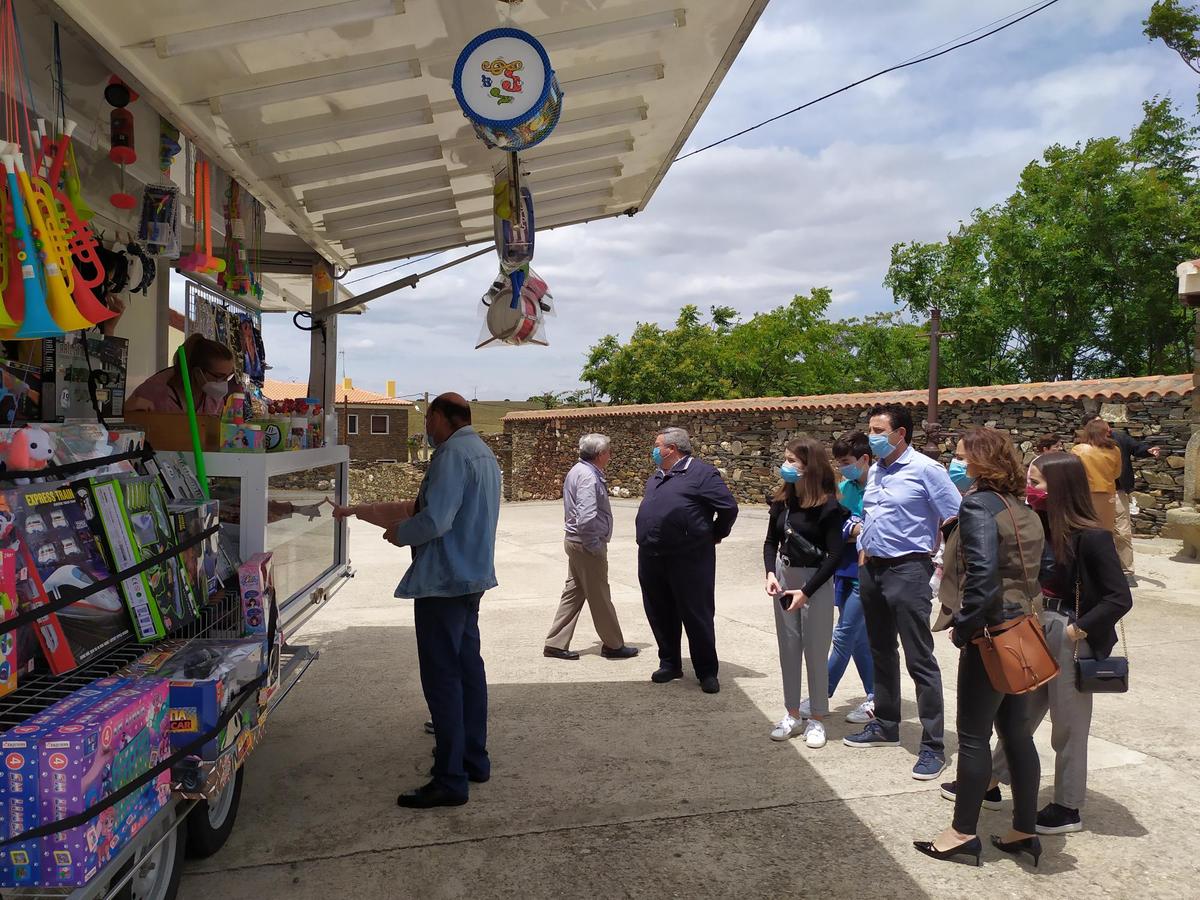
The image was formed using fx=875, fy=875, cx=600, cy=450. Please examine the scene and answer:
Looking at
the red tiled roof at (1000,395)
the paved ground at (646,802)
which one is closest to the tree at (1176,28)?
the red tiled roof at (1000,395)

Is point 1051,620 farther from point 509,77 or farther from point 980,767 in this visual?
point 509,77

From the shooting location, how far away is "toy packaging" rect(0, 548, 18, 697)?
6.70 feet

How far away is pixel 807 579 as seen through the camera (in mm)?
4582

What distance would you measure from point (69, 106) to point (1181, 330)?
30.6 m

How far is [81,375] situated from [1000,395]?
13.1 metres

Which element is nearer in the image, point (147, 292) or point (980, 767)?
point (980, 767)

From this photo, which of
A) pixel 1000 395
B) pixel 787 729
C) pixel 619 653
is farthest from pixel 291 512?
pixel 1000 395

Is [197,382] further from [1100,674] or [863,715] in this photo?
[1100,674]

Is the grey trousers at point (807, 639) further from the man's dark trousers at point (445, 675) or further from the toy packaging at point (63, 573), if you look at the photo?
the toy packaging at point (63, 573)

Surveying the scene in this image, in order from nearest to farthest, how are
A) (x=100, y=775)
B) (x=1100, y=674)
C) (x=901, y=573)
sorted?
(x=100, y=775) → (x=1100, y=674) → (x=901, y=573)

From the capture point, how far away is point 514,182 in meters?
4.02

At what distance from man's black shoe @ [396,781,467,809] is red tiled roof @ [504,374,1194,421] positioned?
1139 cm

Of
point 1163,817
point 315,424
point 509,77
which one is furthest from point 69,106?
point 1163,817

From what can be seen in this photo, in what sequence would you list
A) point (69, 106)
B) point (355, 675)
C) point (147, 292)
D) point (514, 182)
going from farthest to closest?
point (355, 675), point (147, 292), point (514, 182), point (69, 106)
